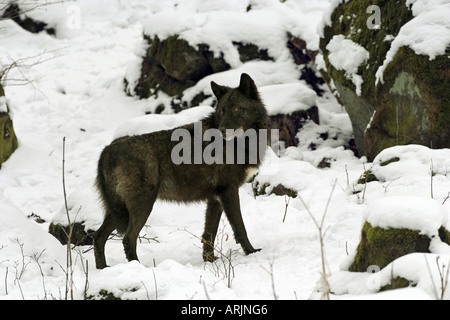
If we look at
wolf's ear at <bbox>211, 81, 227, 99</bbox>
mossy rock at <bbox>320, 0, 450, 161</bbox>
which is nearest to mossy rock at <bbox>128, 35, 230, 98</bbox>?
mossy rock at <bbox>320, 0, 450, 161</bbox>

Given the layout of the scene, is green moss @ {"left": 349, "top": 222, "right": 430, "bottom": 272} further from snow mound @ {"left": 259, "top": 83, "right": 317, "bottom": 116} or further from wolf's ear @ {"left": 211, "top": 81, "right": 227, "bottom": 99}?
snow mound @ {"left": 259, "top": 83, "right": 317, "bottom": 116}

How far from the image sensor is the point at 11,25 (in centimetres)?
1758

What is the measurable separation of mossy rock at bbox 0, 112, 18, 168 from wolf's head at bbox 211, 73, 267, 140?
617 cm

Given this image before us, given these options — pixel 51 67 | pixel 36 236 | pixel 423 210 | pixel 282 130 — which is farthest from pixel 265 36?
pixel 423 210

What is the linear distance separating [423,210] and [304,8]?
12.4 meters

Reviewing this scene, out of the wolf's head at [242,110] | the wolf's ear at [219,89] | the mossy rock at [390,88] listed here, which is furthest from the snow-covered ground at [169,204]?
the wolf's ear at [219,89]

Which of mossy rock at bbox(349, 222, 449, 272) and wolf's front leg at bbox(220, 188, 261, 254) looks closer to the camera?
mossy rock at bbox(349, 222, 449, 272)

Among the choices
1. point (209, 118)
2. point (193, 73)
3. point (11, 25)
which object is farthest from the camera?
point (11, 25)

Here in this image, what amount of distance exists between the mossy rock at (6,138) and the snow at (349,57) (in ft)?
21.7

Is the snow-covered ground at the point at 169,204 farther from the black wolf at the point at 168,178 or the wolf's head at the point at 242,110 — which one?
the wolf's head at the point at 242,110

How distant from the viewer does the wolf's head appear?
6.56 meters

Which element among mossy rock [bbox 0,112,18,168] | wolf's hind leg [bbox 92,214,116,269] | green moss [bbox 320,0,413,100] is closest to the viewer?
wolf's hind leg [bbox 92,214,116,269]

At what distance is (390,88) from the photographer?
8.84 meters

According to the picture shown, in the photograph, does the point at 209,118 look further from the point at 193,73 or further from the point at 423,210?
the point at 193,73
